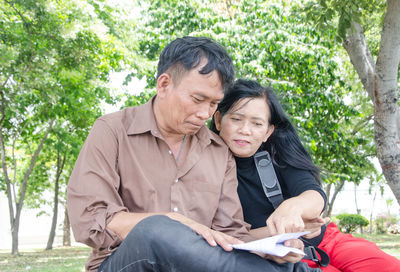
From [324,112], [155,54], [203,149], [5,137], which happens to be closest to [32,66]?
[155,54]

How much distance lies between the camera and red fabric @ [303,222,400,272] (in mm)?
Result: 2525

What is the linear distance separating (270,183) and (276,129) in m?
0.47

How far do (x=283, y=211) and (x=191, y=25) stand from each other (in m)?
9.07

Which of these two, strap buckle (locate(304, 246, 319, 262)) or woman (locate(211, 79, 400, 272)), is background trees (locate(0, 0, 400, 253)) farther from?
strap buckle (locate(304, 246, 319, 262))

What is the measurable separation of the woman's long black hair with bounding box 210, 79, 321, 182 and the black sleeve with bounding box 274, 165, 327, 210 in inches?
2.0

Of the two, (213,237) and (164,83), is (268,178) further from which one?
(213,237)

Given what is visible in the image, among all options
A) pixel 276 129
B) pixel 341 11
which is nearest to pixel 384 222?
pixel 341 11

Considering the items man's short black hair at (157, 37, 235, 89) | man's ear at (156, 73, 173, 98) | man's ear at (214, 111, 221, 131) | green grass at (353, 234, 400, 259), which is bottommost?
green grass at (353, 234, 400, 259)

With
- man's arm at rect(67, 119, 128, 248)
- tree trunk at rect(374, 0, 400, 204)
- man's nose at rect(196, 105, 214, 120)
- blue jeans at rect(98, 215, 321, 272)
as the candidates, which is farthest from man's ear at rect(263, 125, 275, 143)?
tree trunk at rect(374, 0, 400, 204)

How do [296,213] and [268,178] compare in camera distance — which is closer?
[296,213]

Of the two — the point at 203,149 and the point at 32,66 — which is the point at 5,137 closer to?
the point at 32,66

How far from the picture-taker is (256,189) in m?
2.90

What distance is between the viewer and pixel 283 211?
2.22 meters

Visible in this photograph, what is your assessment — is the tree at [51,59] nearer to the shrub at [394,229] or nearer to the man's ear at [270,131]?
the man's ear at [270,131]
